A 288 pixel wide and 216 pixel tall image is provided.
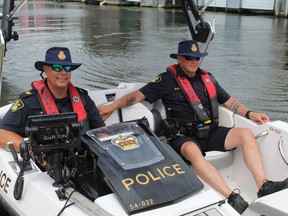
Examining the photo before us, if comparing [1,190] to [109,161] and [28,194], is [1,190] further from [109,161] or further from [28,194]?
[109,161]

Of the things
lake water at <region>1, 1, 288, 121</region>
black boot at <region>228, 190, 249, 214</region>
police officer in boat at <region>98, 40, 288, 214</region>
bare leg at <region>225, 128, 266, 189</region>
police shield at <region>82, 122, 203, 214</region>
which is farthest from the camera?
lake water at <region>1, 1, 288, 121</region>

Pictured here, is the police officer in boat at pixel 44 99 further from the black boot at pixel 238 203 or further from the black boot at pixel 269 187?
the black boot at pixel 269 187

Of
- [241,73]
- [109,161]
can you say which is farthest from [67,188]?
[241,73]

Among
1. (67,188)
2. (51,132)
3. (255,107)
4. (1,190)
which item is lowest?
(255,107)

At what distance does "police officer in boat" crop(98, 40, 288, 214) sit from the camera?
10.6 ft

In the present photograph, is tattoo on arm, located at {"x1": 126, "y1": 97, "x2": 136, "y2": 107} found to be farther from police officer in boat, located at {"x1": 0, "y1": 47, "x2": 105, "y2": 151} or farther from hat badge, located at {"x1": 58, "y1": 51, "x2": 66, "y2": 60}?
hat badge, located at {"x1": 58, "y1": 51, "x2": 66, "y2": 60}

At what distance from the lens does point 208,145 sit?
3.37 metres

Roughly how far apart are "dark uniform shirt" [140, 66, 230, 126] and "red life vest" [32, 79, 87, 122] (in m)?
0.85

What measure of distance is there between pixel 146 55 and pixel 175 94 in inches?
293

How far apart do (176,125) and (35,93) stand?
1215 mm

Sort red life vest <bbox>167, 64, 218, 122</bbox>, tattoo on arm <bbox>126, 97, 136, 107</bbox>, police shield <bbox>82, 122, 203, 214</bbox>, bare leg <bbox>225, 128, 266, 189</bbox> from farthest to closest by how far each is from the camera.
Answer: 1. tattoo on arm <bbox>126, 97, 136, 107</bbox>
2. red life vest <bbox>167, 64, 218, 122</bbox>
3. bare leg <bbox>225, 128, 266, 189</bbox>
4. police shield <bbox>82, 122, 203, 214</bbox>

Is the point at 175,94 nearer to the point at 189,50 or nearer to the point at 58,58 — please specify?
the point at 189,50

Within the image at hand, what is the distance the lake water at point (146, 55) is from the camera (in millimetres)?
7738

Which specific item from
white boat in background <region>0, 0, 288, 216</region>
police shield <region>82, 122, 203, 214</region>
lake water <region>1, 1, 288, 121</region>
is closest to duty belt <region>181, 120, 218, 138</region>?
white boat in background <region>0, 0, 288, 216</region>
